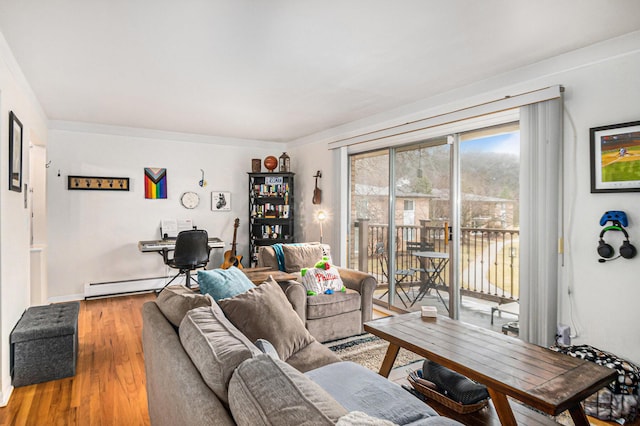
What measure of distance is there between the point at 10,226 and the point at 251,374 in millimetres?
2682

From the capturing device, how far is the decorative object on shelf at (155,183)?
5566 millimetres

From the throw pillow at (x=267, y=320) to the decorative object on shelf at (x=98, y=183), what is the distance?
4.13 m

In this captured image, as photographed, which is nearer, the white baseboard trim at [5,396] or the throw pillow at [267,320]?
the throw pillow at [267,320]

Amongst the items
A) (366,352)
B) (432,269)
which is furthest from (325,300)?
(432,269)

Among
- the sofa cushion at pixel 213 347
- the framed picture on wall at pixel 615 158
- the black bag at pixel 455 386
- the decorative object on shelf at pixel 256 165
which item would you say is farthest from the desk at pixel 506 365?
the decorative object on shelf at pixel 256 165

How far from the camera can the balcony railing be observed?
3.55 metres

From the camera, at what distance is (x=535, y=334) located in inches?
113

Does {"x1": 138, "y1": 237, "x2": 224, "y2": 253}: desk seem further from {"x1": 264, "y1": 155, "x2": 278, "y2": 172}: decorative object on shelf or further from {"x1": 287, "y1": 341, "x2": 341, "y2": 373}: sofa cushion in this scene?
{"x1": 287, "y1": 341, "x2": 341, "y2": 373}: sofa cushion

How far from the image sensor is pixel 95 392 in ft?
8.59

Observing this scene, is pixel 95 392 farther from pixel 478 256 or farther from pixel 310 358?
pixel 478 256

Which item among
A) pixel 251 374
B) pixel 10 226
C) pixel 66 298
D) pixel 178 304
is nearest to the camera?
pixel 251 374

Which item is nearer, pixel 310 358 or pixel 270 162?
pixel 310 358

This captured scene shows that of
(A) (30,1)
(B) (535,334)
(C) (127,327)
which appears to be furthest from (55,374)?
(B) (535,334)

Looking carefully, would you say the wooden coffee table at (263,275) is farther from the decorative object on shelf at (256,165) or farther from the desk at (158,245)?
the decorative object on shelf at (256,165)
